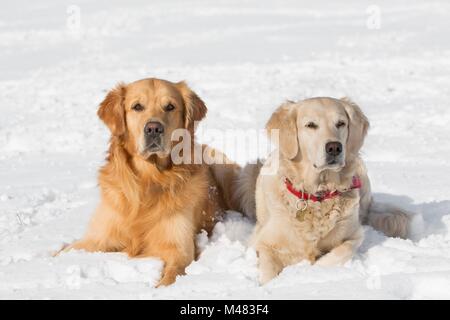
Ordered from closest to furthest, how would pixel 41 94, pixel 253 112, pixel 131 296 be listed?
pixel 131 296 < pixel 253 112 < pixel 41 94

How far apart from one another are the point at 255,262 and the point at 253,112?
490cm

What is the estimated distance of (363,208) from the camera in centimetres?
482

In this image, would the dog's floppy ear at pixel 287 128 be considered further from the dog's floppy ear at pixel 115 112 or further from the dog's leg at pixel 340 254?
the dog's floppy ear at pixel 115 112

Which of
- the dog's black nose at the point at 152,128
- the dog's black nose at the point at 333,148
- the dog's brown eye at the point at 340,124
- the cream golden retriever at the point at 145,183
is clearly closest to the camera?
the dog's black nose at the point at 333,148

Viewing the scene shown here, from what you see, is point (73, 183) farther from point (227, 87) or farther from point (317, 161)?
point (227, 87)

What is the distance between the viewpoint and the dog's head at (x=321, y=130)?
3.89 meters

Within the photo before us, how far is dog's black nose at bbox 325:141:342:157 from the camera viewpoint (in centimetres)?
385

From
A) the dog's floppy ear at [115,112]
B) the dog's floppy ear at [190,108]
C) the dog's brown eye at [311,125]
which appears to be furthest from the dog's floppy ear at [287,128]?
the dog's floppy ear at [115,112]

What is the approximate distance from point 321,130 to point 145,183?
1336 mm

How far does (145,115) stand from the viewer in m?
4.35

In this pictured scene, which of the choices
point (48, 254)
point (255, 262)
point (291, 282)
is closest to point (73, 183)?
point (48, 254)

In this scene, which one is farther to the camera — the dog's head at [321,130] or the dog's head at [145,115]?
the dog's head at [145,115]

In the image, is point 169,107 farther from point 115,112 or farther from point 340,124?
point 340,124

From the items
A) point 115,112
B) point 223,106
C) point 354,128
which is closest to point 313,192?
point 354,128
